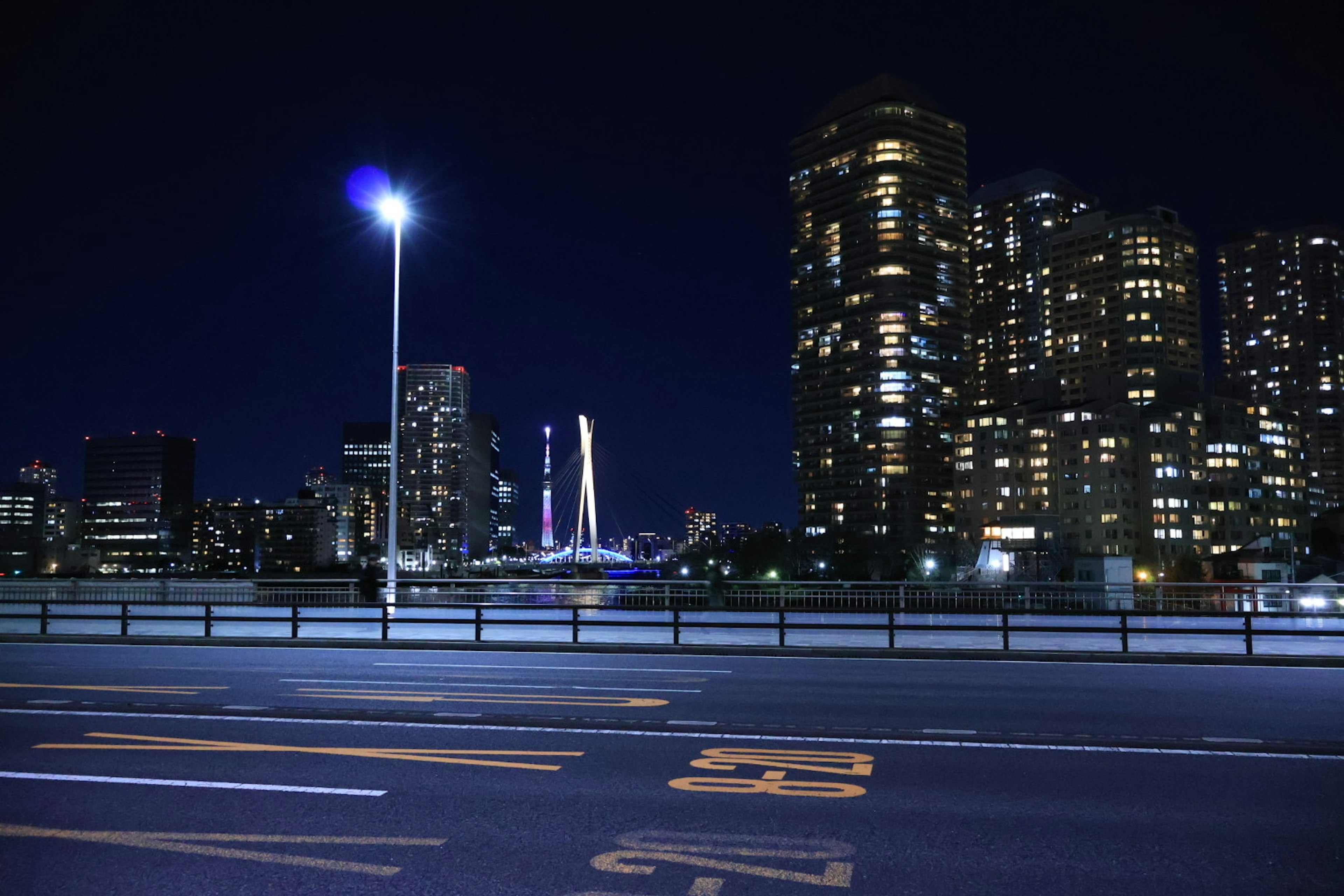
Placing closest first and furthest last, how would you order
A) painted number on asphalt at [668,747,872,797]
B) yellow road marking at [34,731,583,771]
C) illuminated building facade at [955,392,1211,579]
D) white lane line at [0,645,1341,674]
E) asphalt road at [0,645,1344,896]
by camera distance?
asphalt road at [0,645,1344,896] → painted number on asphalt at [668,747,872,797] → yellow road marking at [34,731,583,771] → white lane line at [0,645,1341,674] → illuminated building facade at [955,392,1211,579]

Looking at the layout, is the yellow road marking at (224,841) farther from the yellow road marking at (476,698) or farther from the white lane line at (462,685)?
the white lane line at (462,685)

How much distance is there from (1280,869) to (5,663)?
73.2 feet

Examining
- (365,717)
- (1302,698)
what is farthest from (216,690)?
(1302,698)

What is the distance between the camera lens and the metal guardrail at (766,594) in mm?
28266

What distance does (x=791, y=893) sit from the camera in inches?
260

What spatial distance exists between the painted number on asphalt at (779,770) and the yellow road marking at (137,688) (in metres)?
9.57

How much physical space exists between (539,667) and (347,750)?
8346 mm

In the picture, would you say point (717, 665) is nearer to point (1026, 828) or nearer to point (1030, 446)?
point (1026, 828)

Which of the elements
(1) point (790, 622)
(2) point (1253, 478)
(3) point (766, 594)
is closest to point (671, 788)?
(1) point (790, 622)

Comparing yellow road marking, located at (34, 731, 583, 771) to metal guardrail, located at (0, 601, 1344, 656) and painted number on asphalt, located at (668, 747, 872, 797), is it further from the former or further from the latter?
metal guardrail, located at (0, 601, 1344, 656)

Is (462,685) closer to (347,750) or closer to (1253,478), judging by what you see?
(347,750)

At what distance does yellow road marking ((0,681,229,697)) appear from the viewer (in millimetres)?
15805

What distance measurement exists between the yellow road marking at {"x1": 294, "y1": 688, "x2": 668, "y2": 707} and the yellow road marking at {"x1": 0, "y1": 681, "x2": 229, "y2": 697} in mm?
1636

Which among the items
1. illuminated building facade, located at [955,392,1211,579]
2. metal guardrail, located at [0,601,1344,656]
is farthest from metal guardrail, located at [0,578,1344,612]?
illuminated building facade, located at [955,392,1211,579]
